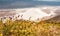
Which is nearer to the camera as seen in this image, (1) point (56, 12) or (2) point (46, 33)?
(2) point (46, 33)

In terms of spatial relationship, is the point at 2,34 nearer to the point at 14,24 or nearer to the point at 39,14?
the point at 14,24

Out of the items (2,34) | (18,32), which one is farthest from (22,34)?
(2,34)

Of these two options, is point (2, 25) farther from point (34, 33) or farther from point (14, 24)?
point (34, 33)

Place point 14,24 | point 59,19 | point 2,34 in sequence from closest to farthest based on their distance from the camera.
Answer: point 2,34 < point 14,24 < point 59,19

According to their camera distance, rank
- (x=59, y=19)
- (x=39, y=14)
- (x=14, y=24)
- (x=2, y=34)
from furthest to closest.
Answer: (x=39, y=14) < (x=59, y=19) < (x=14, y=24) < (x=2, y=34)

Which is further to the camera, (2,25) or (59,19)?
(59,19)

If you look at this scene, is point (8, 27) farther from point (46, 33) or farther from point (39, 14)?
point (39, 14)

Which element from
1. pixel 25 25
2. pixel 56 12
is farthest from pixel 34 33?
pixel 56 12

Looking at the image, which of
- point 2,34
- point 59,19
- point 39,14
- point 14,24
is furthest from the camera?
point 39,14
